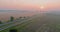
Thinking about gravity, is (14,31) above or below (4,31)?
above

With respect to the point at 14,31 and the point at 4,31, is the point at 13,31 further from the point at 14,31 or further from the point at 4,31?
the point at 4,31

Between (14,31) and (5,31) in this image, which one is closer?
(14,31)

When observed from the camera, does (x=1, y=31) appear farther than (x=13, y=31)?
Yes

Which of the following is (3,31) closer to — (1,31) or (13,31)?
(1,31)

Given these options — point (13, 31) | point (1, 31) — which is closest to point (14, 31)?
point (13, 31)

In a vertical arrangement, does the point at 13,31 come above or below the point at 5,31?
above

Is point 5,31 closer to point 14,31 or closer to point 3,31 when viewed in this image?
point 3,31

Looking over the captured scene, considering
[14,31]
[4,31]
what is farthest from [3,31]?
[14,31]
